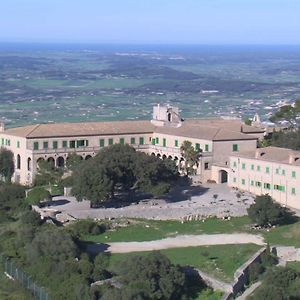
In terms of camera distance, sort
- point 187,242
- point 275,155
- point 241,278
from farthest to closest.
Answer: point 275,155, point 187,242, point 241,278

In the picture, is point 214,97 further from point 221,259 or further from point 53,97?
point 221,259

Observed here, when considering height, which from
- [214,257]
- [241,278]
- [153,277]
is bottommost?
[214,257]

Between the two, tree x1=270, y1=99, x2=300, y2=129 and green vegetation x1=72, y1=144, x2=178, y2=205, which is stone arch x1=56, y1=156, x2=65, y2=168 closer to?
green vegetation x1=72, y1=144, x2=178, y2=205

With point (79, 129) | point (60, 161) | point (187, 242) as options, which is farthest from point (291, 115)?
point (187, 242)

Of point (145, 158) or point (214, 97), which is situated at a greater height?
point (145, 158)

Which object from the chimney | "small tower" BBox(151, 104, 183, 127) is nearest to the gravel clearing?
the chimney

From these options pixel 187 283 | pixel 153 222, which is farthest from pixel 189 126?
pixel 187 283

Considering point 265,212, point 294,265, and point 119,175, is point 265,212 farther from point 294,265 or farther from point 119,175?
point 119,175
